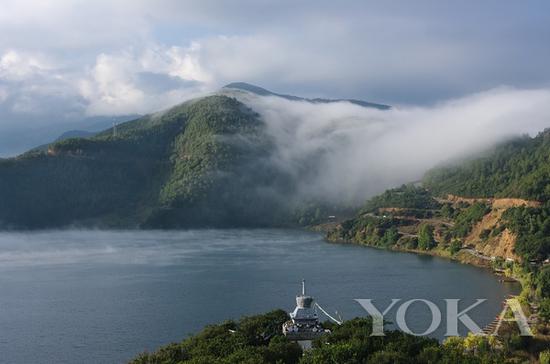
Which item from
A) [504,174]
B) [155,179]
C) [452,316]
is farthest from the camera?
[155,179]

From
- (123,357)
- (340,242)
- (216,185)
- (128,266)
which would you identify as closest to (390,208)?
(340,242)

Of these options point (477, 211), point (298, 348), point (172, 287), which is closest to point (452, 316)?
point (298, 348)

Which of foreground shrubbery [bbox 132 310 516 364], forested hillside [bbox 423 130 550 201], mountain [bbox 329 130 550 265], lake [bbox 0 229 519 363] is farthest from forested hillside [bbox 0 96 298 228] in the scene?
foreground shrubbery [bbox 132 310 516 364]

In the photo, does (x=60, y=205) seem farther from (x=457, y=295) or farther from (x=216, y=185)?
(x=457, y=295)

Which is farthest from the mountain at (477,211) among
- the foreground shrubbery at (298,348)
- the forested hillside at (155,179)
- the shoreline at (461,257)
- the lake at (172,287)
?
the foreground shrubbery at (298,348)

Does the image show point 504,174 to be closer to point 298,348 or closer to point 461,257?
point 461,257

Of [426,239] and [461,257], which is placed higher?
[426,239]

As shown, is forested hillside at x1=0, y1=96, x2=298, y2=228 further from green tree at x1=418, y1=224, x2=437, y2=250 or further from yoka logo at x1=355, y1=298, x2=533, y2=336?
yoka logo at x1=355, y1=298, x2=533, y2=336
